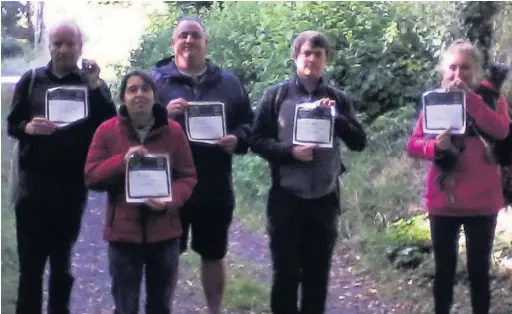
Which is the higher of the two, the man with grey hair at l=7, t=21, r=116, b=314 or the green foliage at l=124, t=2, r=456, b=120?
the green foliage at l=124, t=2, r=456, b=120

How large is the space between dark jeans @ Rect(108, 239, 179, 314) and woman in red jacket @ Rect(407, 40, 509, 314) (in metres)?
1.19

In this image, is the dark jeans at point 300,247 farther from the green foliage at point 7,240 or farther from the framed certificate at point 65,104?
the green foliage at point 7,240

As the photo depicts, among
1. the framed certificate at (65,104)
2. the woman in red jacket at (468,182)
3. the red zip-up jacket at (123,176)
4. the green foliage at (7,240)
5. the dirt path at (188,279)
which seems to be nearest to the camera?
the red zip-up jacket at (123,176)

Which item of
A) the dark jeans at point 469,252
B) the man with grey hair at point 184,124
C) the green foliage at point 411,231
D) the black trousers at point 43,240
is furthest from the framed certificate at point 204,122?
the green foliage at point 411,231

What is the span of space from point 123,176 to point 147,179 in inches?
3.8

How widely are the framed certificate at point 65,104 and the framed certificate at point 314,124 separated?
93cm

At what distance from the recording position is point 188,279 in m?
4.01

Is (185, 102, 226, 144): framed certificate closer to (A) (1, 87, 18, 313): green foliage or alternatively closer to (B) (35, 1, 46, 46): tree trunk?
(A) (1, 87, 18, 313): green foliage

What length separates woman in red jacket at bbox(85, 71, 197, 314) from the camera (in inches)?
117

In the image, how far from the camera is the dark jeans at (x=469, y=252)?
10.9 feet

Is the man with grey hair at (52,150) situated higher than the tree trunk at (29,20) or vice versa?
the tree trunk at (29,20)

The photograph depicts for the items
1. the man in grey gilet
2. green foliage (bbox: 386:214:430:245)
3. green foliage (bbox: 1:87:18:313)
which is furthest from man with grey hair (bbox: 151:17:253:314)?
green foliage (bbox: 386:214:430:245)

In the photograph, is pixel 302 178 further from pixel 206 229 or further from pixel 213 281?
pixel 213 281

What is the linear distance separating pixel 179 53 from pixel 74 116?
54cm
